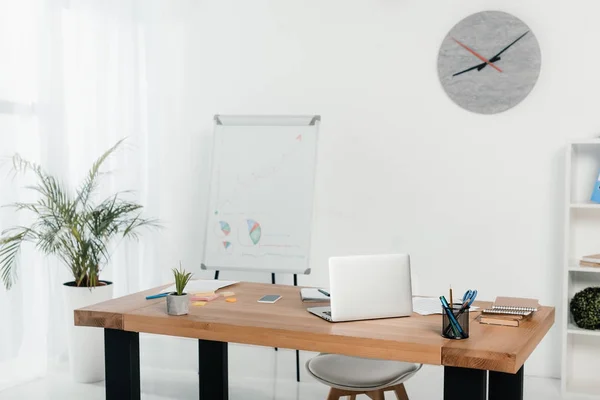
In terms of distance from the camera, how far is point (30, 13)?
4062 mm

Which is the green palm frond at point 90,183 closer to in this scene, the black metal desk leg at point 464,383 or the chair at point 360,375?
the chair at point 360,375

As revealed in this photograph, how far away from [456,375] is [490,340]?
156 millimetres

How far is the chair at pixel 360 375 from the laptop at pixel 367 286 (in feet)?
0.98

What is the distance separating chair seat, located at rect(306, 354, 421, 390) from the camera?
254cm

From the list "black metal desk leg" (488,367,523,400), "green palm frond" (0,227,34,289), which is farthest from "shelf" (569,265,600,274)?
"green palm frond" (0,227,34,289)

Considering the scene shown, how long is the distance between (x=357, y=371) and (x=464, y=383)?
0.66 meters

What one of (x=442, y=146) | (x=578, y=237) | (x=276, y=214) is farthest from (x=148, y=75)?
(x=578, y=237)

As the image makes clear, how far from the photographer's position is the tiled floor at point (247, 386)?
3717 millimetres

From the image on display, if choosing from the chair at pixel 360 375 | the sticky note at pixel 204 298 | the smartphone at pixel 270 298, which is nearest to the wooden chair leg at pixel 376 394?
the chair at pixel 360 375

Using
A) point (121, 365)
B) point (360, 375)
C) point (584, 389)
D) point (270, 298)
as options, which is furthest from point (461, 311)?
point (584, 389)

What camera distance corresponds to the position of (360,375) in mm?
2613

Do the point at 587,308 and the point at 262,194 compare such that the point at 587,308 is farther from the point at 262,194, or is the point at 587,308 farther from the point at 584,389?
the point at 262,194

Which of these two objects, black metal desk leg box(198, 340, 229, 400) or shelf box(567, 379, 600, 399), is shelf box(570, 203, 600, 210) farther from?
black metal desk leg box(198, 340, 229, 400)

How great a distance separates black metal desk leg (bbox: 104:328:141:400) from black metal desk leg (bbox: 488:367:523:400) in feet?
4.24
